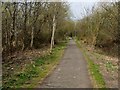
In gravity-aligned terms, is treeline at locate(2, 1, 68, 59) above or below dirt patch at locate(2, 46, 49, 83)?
above

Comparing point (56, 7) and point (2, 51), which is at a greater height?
point (56, 7)

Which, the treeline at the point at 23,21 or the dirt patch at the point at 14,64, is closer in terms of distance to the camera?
the dirt patch at the point at 14,64

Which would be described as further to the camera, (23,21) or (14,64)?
(23,21)

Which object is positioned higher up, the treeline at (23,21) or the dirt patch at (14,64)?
the treeline at (23,21)

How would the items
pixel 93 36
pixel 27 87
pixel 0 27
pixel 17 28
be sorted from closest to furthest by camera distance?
pixel 27 87
pixel 0 27
pixel 17 28
pixel 93 36

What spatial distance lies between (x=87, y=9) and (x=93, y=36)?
1069 cm

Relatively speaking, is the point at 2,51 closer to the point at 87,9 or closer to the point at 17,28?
the point at 17,28

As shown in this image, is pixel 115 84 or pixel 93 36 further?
pixel 93 36

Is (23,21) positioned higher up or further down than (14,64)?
higher up

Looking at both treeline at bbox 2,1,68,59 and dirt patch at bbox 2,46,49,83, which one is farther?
treeline at bbox 2,1,68,59

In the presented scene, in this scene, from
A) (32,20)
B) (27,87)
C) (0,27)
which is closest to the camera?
(27,87)

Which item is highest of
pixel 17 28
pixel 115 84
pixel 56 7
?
pixel 56 7

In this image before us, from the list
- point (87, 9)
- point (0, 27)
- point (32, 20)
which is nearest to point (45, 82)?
point (0, 27)

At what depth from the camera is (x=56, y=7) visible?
36.0 meters
